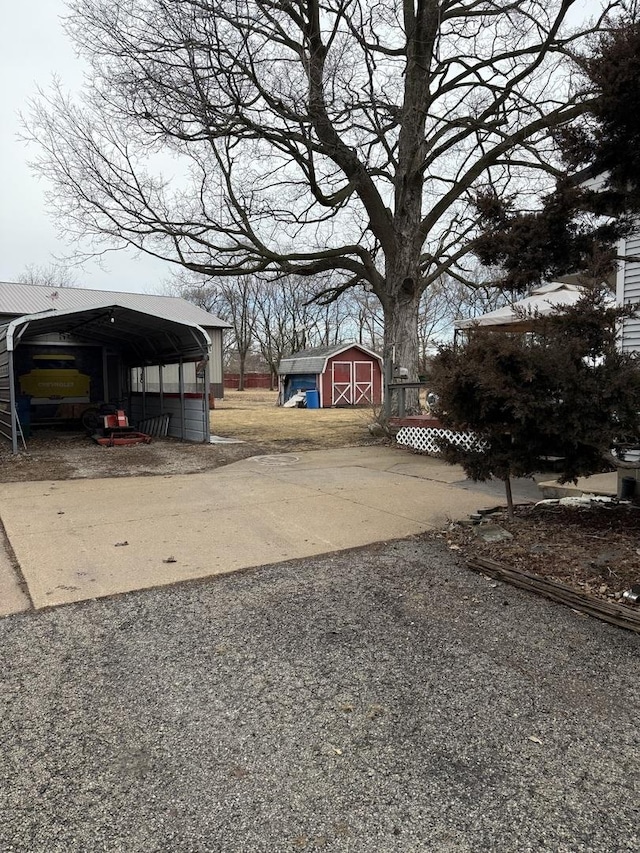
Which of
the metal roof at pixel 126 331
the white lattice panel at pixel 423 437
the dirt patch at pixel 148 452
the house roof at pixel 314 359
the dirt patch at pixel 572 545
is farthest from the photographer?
the house roof at pixel 314 359

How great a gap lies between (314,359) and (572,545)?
25.2 metres

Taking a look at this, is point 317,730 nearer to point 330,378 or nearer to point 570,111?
point 570,111

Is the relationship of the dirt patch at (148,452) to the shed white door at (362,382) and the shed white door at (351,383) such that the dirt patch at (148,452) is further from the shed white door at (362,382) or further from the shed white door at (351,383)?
the shed white door at (362,382)

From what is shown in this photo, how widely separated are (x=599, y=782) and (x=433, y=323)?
1697 inches

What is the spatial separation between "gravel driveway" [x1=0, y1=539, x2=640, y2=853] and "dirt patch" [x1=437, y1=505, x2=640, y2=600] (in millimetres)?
419

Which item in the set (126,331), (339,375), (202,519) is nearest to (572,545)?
(202,519)

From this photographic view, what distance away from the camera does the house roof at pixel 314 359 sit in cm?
2816

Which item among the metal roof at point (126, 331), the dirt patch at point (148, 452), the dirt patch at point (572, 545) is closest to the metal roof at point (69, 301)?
the metal roof at point (126, 331)

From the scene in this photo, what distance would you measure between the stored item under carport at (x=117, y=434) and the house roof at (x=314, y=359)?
651 inches

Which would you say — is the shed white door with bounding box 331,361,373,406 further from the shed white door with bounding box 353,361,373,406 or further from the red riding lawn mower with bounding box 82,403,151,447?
the red riding lawn mower with bounding box 82,403,151,447

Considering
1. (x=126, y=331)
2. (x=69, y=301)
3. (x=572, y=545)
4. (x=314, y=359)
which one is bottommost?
(x=572, y=545)

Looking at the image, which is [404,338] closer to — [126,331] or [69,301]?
[126,331]

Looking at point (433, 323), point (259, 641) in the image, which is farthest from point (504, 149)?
point (433, 323)

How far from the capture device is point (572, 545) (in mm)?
4117
